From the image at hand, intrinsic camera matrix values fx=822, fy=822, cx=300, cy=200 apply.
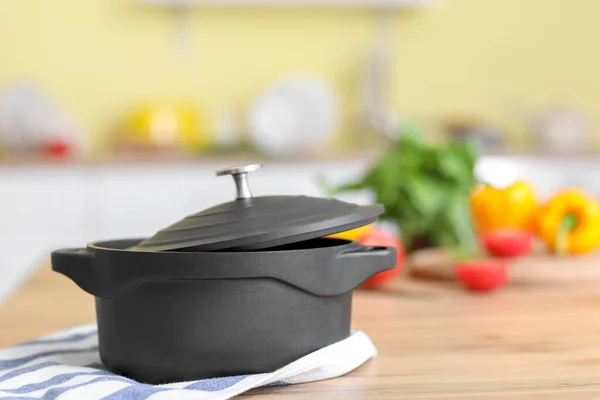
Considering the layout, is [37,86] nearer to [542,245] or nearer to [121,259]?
[542,245]

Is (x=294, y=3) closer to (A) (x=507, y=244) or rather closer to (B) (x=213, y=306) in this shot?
(A) (x=507, y=244)

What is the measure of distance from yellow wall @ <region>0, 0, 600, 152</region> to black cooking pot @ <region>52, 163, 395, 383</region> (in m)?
3.10

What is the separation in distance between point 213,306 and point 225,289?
17 mm

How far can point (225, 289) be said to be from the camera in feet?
2.04

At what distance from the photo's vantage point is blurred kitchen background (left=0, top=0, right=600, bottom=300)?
11.0 feet

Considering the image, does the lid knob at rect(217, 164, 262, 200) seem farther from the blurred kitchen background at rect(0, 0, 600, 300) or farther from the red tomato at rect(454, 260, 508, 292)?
the blurred kitchen background at rect(0, 0, 600, 300)

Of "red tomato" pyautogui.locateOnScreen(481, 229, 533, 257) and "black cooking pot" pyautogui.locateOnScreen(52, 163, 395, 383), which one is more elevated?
"black cooking pot" pyautogui.locateOnScreen(52, 163, 395, 383)

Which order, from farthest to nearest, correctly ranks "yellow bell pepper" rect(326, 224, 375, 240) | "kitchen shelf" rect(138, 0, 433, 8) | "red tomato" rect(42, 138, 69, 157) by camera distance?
1. "kitchen shelf" rect(138, 0, 433, 8)
2. "red tomato" rect(42, 138, 69, 157)
3. "yellow bell pepper" rect(326, 224, 375, 240)

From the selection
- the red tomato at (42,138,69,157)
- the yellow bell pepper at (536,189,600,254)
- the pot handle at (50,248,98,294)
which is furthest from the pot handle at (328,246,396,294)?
the red tomato at (42,138,69,157)

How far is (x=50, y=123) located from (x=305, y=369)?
2.88 m

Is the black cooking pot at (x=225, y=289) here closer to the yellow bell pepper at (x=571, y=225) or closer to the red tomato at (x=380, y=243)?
the red tomato at (x=380, y=243)

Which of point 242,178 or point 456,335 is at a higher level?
point 242,178

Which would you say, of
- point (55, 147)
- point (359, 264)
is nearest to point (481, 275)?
point (359, 264)

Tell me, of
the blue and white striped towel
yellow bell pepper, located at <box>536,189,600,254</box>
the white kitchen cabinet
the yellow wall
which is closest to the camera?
the blue and white striped towel
